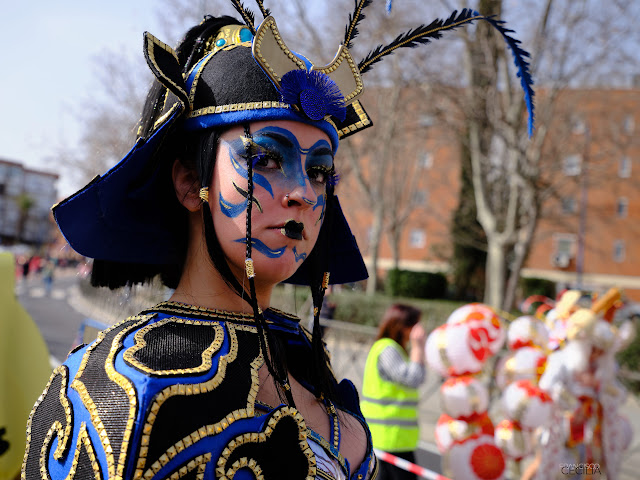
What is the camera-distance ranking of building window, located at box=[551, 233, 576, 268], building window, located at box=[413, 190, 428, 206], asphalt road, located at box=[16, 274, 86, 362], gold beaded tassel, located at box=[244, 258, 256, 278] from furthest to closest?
building window, located at box=[551, 233, 576, 268] < building window, located at box=[413, 190, 428, 206] < asphalt road, located at box=[16, 274, 86, 362] < gold beaded tassel, located at box=[244, 258, 256, 278]

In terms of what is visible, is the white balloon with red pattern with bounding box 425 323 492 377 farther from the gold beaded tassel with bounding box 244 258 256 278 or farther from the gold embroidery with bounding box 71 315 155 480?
the gold embroidery with bounding box 71 315 155 480

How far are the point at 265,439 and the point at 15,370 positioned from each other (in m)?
1.09

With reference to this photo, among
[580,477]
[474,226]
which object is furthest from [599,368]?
[474,226]

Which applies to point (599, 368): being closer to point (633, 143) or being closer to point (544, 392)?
point (544, 392)

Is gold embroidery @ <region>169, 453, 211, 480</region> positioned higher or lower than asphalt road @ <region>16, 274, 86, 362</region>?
higher

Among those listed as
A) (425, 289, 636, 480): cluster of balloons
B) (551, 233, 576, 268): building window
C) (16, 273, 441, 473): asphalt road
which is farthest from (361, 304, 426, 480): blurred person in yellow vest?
(551, 233, 576, 268): building window

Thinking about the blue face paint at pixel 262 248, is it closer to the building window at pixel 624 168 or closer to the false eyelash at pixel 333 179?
the false eyelash at pixel 333 179

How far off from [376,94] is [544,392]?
10.0 m

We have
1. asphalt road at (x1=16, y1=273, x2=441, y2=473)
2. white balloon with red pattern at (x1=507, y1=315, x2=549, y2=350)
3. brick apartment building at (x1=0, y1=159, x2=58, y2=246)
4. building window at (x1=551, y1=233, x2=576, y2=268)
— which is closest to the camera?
white balloon with red pattern at (x1=507, y1=315, x2=549, y2=350)

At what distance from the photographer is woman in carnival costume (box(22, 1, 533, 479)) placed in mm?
1054

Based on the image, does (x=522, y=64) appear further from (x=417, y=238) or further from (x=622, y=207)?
(x=417, y=238)

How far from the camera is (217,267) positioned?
1.37 metres

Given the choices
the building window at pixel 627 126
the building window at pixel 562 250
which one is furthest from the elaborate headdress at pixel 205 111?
the building window at pixel 562 250

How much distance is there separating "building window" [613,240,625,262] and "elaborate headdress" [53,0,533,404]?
110 ft
